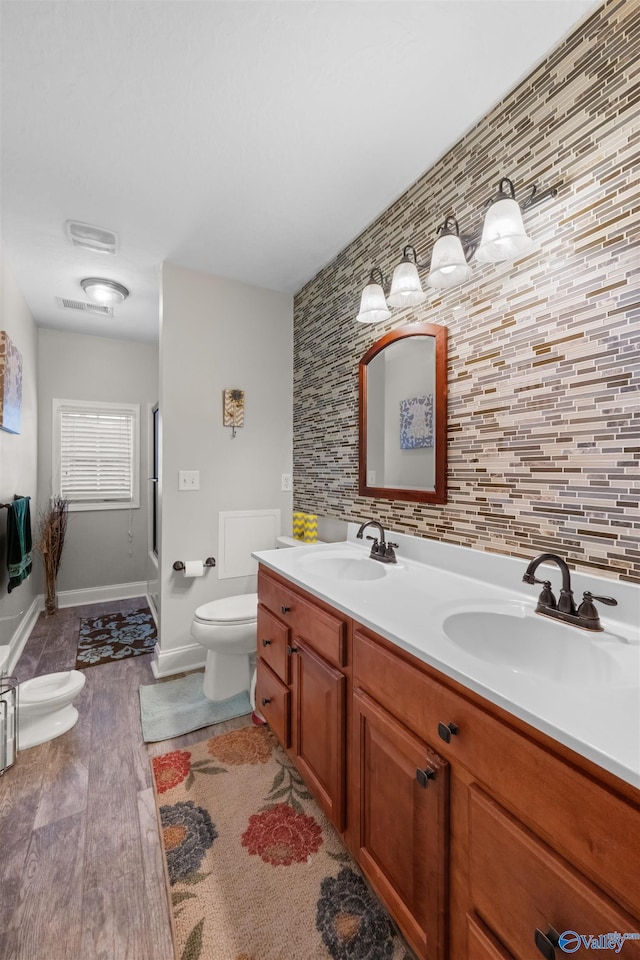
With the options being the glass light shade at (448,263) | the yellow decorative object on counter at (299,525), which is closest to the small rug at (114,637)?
the yellow decorative object on counter at (299,525)

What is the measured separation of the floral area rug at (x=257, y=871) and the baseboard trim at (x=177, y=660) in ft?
2.38

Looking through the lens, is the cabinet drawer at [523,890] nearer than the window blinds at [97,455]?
Yes

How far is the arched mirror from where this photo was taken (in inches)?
62.3

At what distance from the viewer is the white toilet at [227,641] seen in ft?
6.83

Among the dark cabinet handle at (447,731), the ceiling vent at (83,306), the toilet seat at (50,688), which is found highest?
the ceiling vent at (83,306)

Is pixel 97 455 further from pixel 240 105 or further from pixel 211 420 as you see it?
pixel 240 105

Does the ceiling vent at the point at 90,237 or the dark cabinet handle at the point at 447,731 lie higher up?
the ceiling vent at the point at 90,237

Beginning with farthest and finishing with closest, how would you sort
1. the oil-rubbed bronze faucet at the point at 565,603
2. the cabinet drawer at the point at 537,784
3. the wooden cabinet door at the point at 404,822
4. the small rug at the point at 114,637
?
the small rug at the point at 114,637, the oil-rubbed bronze faucet at the point at 565,603, the wooden cabinet door at the point at 404,822, the cabinet drawer at the point at 537,784

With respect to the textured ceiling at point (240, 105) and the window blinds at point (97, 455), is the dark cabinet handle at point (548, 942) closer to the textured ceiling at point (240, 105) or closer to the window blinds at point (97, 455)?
the textured ceiling at point (240, 105)

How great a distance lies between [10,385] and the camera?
2330 mm

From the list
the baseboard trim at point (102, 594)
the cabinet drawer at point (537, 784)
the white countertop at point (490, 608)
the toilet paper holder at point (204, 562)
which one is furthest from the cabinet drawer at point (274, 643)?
the baseboard trim at point (102, 594)

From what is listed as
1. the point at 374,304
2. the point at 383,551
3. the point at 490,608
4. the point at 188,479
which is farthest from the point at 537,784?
the point at 188,479

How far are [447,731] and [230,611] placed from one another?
5.11 feet

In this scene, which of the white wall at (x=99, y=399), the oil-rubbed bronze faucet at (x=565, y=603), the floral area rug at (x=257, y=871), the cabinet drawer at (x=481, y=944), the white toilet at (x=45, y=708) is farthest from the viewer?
the white wall at (x=99, y=399)
